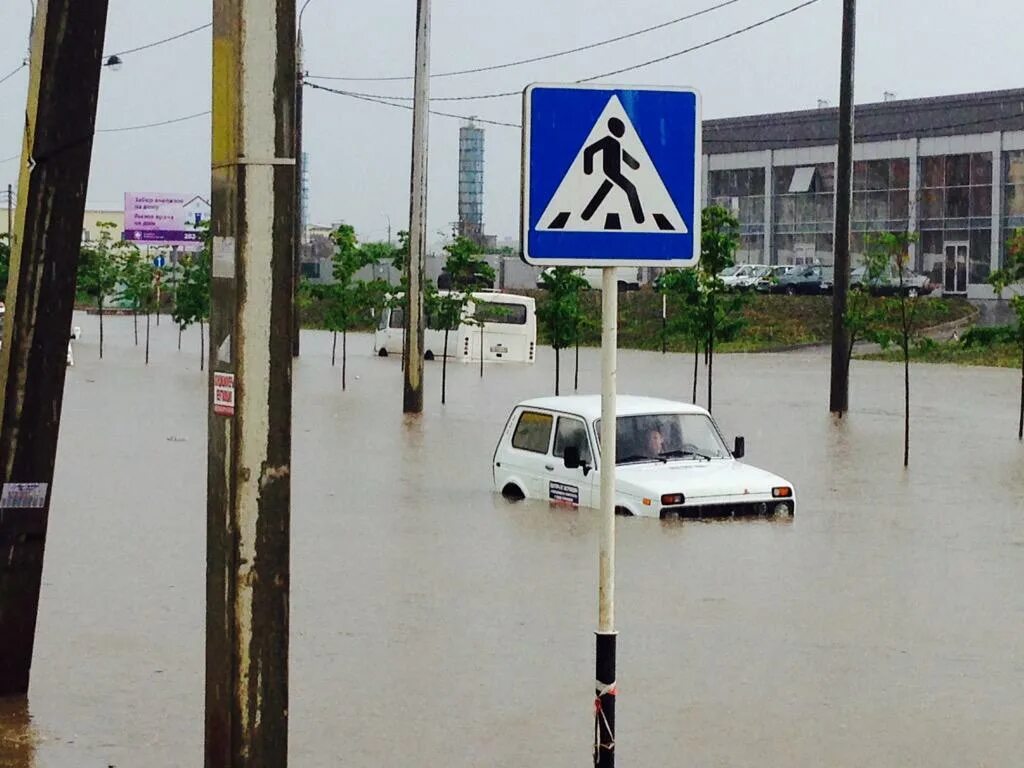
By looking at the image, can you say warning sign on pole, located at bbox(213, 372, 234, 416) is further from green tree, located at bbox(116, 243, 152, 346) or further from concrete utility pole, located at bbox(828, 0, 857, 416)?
green tree, located at bbox(116, 243, 152, 346)

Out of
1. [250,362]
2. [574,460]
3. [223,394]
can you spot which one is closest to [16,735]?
[223,394]

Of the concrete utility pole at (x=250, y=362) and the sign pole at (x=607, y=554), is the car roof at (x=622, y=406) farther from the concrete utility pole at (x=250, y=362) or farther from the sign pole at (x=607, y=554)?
the concrete utility pole at (x=250, y=362)

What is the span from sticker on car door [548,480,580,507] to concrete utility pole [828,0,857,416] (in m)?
12.8

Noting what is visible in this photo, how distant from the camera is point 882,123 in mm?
78125

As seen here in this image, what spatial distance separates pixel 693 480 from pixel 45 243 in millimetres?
8749

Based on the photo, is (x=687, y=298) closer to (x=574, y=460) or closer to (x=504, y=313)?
(x=574, y=460)

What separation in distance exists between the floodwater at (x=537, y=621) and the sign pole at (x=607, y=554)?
1859 millimetres

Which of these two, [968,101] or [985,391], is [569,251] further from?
[968,101]

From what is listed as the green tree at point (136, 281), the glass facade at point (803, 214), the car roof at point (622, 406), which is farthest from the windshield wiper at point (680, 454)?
the glass facade at point (803, 214)

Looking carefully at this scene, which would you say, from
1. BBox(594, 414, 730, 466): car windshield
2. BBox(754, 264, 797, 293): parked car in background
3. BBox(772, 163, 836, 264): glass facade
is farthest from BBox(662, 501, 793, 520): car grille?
BBox(772, 163, 836, 264): glass facade

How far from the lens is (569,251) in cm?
666

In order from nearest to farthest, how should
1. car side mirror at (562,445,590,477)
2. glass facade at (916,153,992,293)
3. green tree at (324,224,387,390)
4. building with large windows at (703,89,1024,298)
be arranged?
car side mirror at (562,445,590,477) → green tree at (324,224,387,390) → building with large windows at (703,89,1024,298) → glass facade at (916,153,992,293)

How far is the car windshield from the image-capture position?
56.2ft

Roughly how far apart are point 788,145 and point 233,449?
78.5 meters
